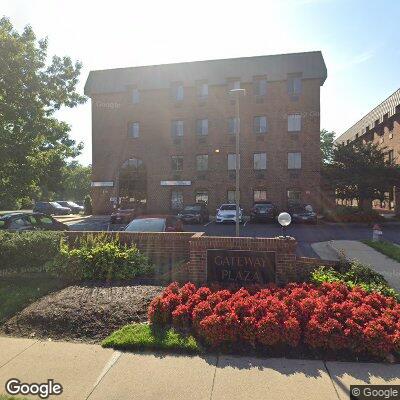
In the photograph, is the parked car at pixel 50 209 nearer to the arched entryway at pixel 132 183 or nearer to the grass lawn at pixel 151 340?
the arched entryway at pixel 132 183

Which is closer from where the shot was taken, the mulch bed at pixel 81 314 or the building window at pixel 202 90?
the mulch bed at pixel 81 314

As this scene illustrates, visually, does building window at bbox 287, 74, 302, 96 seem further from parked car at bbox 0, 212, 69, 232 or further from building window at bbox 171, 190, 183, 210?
parked car at bbox 0, 212, 69, 232

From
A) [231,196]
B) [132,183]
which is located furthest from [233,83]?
[132,183]

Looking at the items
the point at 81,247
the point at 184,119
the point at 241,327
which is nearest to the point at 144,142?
the point at 184,119

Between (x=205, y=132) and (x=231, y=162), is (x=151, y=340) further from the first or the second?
(x=205, y=132)

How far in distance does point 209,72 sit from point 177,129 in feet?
22.8

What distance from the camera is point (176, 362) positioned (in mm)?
4738

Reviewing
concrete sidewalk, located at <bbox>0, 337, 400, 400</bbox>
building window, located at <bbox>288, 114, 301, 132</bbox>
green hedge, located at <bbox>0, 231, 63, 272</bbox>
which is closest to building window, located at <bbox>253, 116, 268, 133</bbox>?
building window, located at <bbox>288, 114, 301, 132</bbox>

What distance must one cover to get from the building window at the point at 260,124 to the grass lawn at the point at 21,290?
2902cm

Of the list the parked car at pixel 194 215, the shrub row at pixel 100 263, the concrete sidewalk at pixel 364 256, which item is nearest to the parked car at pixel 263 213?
the parked car at pixel 194 215

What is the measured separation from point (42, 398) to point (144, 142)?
33805mm

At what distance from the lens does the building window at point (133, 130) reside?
36.8m

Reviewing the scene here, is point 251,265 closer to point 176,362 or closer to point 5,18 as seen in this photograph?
point 176,362

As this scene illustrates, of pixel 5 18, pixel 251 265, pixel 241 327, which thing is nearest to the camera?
pixel 241 327
